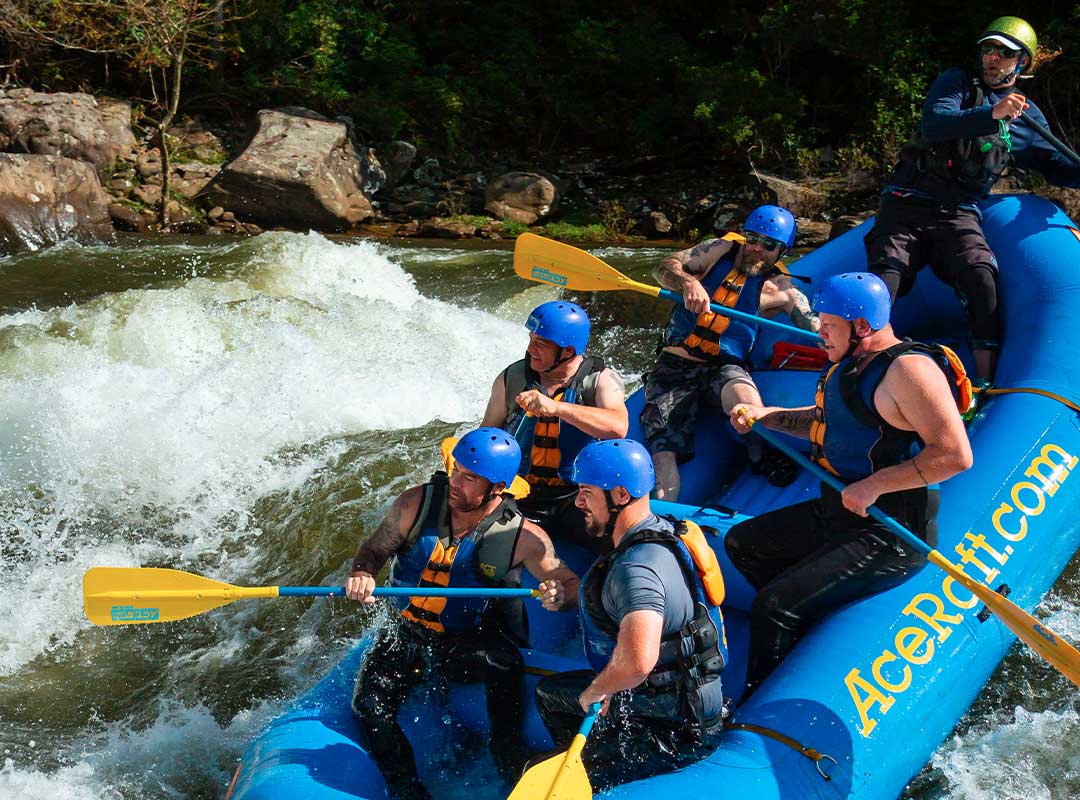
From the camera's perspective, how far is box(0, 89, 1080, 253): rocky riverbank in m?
11.3

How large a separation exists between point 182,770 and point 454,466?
1609 millimetres

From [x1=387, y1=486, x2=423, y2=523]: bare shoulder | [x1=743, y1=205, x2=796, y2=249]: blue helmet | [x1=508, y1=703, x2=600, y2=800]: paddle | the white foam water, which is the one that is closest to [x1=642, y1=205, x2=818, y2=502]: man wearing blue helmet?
[x1=743, y1=205, x2=796, y2=249]: blue helmet

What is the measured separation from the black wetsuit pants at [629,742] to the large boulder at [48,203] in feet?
28.7

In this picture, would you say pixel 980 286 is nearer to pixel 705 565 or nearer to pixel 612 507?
pixel 705 565

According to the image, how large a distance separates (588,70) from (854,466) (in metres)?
11.9

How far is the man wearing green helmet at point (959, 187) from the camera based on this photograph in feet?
14.9

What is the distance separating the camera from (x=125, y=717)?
4.41 m

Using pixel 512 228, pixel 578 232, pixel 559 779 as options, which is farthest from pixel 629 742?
pixel 512 228

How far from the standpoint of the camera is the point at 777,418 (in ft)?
12.3

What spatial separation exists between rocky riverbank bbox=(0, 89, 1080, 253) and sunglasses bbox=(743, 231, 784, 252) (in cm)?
670

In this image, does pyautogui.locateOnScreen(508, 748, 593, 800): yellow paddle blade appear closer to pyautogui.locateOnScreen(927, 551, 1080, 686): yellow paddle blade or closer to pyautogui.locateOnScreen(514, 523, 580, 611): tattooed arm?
pyautogui.locateOnScreen(514, 523, 580, 611): tattooed arm

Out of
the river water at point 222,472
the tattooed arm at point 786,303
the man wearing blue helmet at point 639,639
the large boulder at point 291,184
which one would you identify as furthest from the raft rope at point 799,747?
the large boulder at point 291,184

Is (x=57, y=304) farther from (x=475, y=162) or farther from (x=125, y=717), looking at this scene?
(x=475, y=162)

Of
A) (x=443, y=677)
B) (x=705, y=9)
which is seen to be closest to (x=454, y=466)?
(x=443, y=677)
